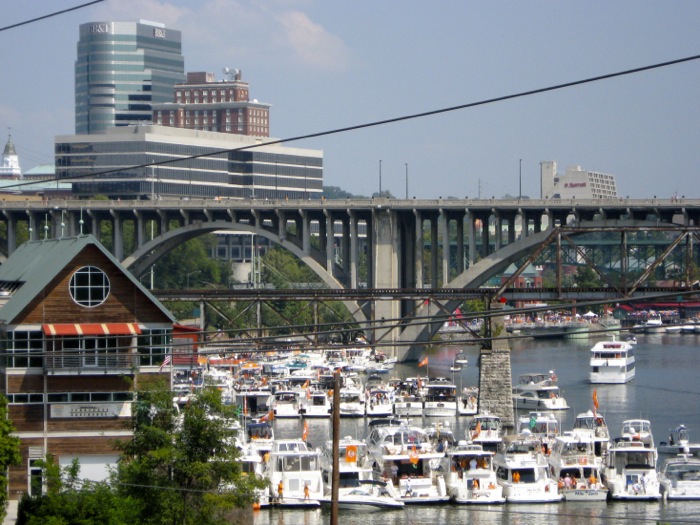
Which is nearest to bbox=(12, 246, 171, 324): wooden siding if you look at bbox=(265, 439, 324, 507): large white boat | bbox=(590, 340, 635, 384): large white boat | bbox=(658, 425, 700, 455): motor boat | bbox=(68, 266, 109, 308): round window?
bbox=(68, 266, 109, 308): round window

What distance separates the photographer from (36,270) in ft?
135

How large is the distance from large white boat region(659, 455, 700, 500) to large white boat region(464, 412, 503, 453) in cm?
662

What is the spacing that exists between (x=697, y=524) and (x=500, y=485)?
879 centimetres

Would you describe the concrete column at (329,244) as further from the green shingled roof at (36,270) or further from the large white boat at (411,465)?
the green shingled roof at (36,270)

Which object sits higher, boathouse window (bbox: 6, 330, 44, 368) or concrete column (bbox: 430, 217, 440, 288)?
concrete column (bbox: 430, 217, 440, 288)

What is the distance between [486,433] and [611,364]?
29927 mm

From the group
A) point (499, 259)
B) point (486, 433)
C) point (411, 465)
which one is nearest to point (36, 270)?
point (411, 465)

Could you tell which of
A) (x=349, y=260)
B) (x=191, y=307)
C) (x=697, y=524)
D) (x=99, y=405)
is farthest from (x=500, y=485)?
(x=191, y=307)

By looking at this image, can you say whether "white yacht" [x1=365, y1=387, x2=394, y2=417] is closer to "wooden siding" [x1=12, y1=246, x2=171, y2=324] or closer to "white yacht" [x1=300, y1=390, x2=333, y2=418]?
"white yacht" [x1=300, y1=390, x2=333, y2=418]

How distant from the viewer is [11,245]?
101000 mm

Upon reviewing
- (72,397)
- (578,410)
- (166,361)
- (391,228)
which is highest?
(391,228)

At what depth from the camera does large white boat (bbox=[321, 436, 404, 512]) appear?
1726 inches

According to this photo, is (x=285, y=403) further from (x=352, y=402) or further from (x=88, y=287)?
(x=88, y=287)

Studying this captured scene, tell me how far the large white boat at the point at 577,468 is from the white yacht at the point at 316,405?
2193cm
